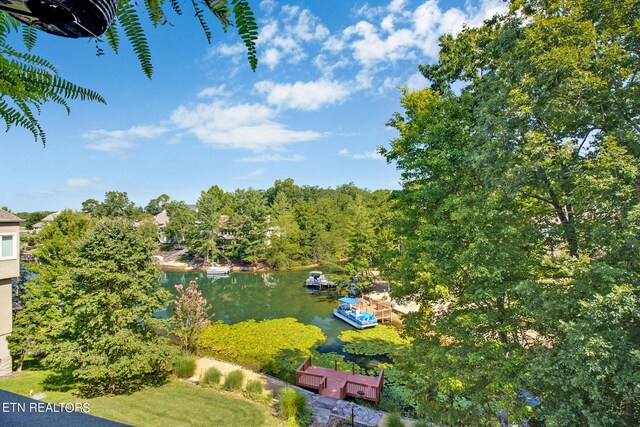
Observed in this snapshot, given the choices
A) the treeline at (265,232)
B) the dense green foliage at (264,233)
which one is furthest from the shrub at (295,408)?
the dense green foliage at (264,233)

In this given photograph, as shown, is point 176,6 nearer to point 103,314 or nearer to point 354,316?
point 103,314

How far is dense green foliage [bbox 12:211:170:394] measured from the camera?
24.7ft

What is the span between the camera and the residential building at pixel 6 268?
26.2 ft

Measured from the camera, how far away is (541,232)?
6.07m

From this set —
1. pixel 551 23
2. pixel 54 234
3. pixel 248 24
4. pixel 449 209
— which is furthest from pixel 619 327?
pixel 54 234

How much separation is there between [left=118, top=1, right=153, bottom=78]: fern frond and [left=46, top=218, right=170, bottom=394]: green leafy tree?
319 inches

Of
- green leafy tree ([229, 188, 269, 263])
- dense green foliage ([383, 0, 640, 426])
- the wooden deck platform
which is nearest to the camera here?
dense green foliage ([383, 0, 640, 426])

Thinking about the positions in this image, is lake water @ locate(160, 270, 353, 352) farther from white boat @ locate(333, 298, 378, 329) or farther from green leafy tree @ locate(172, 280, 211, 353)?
green leafy tree @ locate(172, 280, 211, 353)

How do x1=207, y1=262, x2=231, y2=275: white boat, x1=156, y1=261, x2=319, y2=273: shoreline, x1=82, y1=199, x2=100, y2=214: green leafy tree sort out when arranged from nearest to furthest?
x1=207, y1=262, x2=231, y2=275: white boat
x1=156, y1=261, x2=319, y2=273: shoreline
x1=82, y1=199, x2=100, y2=214: green leafy tree

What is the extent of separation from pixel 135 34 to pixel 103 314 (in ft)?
28.3

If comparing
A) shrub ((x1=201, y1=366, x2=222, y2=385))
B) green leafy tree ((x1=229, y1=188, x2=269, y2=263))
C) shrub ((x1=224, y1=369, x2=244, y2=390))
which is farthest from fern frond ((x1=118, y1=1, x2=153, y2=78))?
green leafy tree ((x1=229, y1=188, x2=269, y2=263))

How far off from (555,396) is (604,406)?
0.61m

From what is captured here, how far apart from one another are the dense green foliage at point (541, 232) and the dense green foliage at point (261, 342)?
596 centimetres

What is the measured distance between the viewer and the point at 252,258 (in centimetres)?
3097
